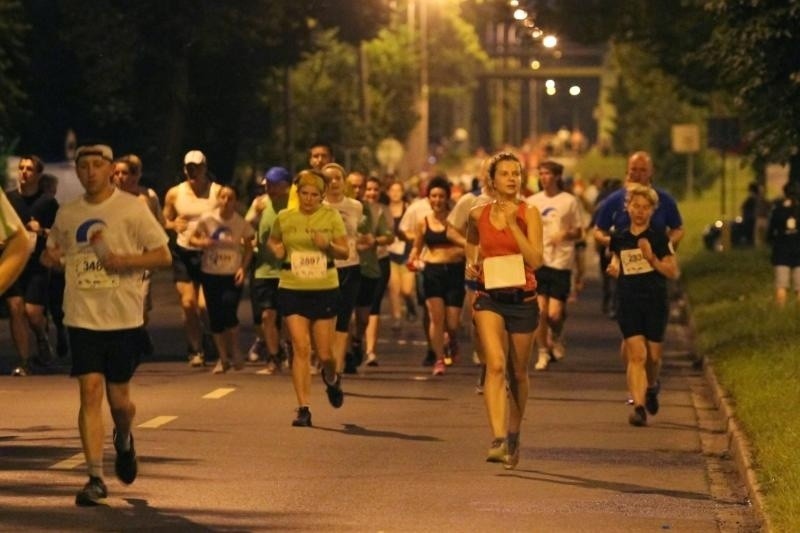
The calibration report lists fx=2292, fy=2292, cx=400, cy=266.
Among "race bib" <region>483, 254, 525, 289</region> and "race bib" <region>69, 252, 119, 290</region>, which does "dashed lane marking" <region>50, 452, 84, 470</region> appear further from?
"race bib" <region>483, 254, 525, 289</region>

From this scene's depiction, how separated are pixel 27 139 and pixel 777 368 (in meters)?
34.6

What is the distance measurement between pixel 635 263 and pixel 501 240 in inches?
110

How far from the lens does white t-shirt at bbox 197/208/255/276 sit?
63.0 ft

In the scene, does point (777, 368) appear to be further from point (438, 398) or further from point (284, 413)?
point (284, 413)

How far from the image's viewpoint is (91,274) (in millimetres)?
11352

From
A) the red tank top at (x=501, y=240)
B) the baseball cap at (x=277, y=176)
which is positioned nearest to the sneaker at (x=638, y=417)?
the red tank top at (x=501, y=240)

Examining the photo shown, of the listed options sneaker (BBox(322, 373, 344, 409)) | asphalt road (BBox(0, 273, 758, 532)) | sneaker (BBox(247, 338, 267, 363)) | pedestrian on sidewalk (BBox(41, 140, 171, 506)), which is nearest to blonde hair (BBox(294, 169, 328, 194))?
sneaker (BBox(322, 373, 344, 409))

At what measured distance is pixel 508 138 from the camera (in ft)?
583

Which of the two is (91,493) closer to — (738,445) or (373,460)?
(373,460)

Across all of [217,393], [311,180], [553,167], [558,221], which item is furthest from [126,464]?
[558,221]

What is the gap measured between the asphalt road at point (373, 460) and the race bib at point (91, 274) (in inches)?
42.4

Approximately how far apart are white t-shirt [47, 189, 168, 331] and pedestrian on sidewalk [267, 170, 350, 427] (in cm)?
376

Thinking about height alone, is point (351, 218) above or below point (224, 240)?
above

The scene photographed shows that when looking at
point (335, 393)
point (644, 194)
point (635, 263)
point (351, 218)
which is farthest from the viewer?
point (351, 218)
